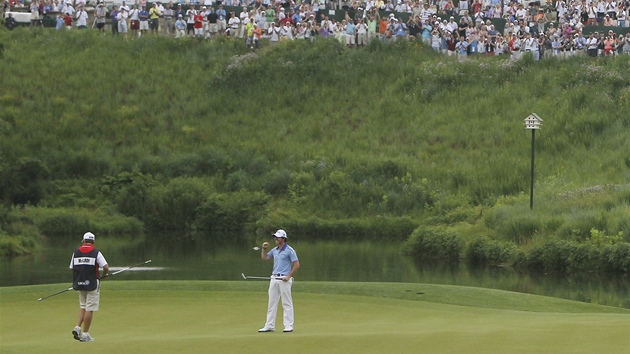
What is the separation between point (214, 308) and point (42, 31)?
4678 centimetres

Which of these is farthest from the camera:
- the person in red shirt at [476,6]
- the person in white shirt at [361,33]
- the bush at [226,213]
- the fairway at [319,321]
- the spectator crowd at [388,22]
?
the person in white shirt at [361,33]

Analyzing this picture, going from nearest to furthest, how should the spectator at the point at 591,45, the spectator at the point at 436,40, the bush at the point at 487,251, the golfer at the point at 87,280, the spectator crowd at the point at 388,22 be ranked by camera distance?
1. the golfer at the point at 87,280
2. the bush at the point at 487,251
3. the spectator at the point at 591,45
4. the spectator crowd at the point at 388,22
5. the spectator at the point at 436,40

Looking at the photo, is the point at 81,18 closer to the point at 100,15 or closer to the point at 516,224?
the point at 100,15

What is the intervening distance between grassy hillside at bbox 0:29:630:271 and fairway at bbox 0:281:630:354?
17.4 meters

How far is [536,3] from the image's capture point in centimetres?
6906

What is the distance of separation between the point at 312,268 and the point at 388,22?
29661 millimetres

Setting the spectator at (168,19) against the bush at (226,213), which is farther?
the spectator at (168,19)

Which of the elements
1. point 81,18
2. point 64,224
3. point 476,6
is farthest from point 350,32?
point 64,224

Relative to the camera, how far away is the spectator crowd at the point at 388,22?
65250mm

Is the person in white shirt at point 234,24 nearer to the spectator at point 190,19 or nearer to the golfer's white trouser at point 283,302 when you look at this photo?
the spectator at point 190,19

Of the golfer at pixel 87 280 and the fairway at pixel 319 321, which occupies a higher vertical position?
the golfer at pixel 87 280

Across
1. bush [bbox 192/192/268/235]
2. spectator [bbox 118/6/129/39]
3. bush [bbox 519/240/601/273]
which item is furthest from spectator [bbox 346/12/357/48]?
bush [bbox 519/240/601/273]

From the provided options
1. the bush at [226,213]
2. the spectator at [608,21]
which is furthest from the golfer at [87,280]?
the spectator at [608,21]

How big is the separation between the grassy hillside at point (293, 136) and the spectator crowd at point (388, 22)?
2.63 ft
